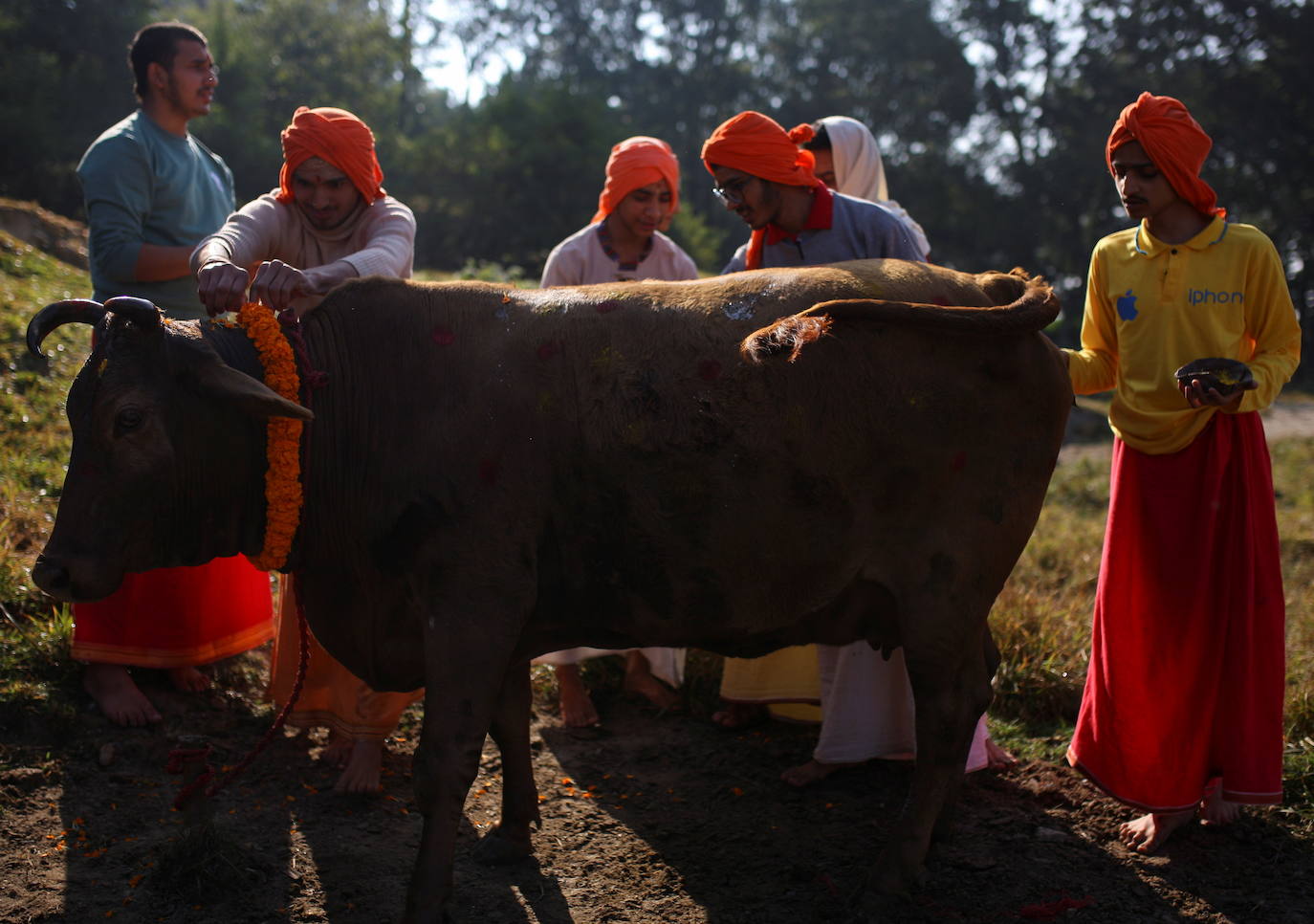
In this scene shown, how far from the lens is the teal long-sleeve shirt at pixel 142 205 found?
14.8 feet

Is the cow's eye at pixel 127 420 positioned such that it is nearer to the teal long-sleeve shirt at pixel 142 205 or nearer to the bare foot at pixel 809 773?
the teal long-sleeve shirt at pixel 142 205

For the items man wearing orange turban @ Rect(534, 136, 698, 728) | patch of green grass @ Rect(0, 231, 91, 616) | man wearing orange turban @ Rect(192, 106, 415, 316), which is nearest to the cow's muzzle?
man wearing orange turban @ Rect(192, 106, 415, 316)

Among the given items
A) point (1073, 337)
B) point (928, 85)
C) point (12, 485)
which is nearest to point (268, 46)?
point (928, 85)

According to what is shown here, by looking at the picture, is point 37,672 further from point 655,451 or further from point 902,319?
point 902,319

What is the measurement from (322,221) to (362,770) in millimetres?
2087

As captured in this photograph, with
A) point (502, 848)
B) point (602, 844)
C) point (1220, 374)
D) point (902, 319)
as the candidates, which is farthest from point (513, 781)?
point (1220, 374)

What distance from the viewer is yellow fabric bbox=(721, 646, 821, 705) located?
498 cm

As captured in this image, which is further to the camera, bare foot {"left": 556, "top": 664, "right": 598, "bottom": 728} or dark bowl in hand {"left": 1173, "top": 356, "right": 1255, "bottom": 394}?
bare foot {"left": 556, "top": 664, "right": 598, "bottom": 728}

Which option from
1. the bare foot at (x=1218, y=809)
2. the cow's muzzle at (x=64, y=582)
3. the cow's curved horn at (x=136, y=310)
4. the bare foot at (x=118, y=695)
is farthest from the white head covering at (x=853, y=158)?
the bare foot at (x=118, y=695)

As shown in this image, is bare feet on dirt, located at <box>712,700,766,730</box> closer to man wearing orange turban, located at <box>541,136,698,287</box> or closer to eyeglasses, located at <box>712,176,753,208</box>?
man wearing orange turban, located at <box>541,136,698,287</box>

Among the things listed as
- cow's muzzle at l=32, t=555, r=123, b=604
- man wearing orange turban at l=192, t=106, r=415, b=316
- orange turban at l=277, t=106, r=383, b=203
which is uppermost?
orange turban at l=277, t=106, r=383, b=203

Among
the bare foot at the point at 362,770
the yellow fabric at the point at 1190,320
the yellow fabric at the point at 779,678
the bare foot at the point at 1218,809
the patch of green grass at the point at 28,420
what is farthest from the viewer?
the patch of green grass at the point at 28,420

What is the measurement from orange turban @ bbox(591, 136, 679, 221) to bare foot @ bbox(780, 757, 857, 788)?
2660 mm

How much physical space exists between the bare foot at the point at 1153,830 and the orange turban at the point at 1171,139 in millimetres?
2138
